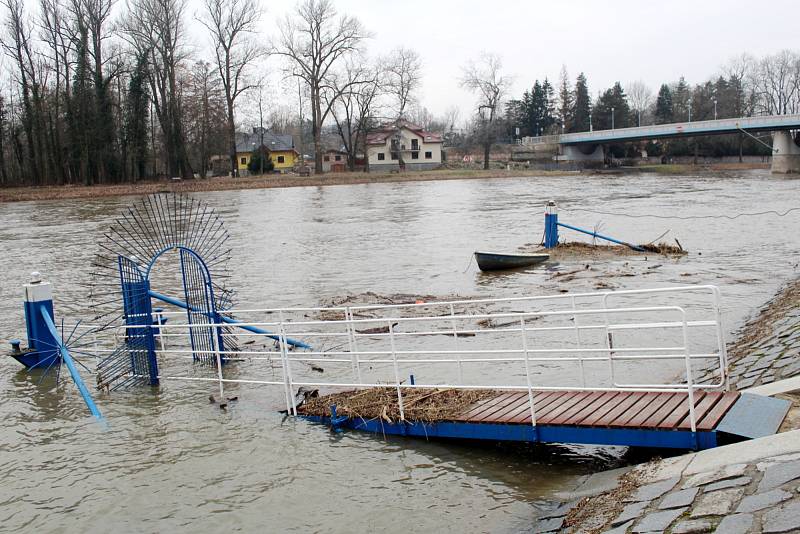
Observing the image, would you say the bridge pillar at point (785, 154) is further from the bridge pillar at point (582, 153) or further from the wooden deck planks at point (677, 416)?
the wooden deck planks at point (677, 416)

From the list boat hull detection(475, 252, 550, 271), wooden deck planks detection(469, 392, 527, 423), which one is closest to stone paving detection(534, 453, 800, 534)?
wooden deck planks detection(469, 392, 527, 423)

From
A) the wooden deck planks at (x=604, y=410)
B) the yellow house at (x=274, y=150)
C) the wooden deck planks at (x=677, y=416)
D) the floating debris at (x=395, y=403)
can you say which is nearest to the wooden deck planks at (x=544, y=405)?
the wooden deck planks at (x=604, y=410)

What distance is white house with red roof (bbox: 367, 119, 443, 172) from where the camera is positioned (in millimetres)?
107006

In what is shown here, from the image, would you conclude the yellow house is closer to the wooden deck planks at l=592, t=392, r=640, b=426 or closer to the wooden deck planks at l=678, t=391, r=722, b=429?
the wooden deck planks at l=592, t=392, r=640, b=426

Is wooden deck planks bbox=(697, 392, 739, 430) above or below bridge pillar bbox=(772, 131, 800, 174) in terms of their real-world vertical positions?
below

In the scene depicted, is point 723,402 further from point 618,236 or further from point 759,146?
point 759,146

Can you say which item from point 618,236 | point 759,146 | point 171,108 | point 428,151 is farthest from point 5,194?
point 759,146

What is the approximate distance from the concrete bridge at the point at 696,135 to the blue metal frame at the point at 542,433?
64.5 meters

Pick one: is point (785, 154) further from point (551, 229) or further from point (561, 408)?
point (561, 408)

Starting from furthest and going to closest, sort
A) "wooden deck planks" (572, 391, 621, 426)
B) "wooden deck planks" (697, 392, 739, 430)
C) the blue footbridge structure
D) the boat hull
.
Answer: the boat hull < "wooden deck planks" (572, 391, 621, 426) < the blue footbridge structure < "wooden deck planks" (697, 392, 739, 430)

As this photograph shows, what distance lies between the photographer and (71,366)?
11.2m

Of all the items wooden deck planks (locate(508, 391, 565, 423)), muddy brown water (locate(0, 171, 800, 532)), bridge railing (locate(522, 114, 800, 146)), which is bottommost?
muddy brown water (locate(0, 171, 800, 532))

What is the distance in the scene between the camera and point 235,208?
4997 cm

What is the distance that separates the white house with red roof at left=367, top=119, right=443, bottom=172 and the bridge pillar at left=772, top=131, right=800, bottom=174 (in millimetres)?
45155
